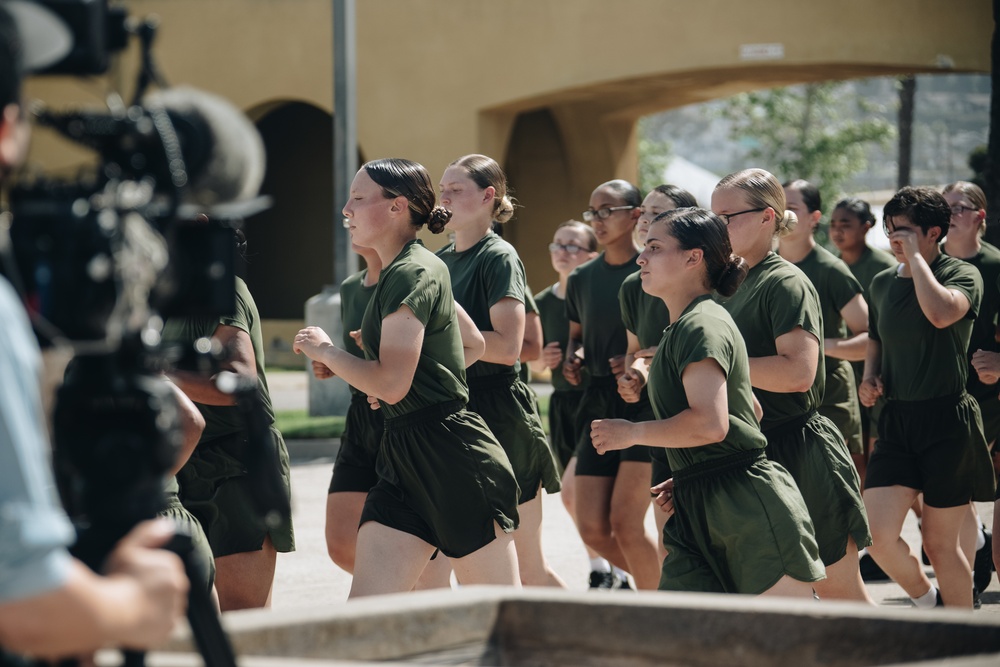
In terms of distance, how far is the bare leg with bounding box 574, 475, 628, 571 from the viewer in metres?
7.00

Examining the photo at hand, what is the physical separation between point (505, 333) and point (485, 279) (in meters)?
0.29

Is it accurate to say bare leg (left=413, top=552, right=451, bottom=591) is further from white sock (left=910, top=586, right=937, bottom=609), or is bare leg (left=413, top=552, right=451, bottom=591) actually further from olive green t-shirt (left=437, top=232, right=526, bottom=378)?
white sock (left=910, top=586, right=937, bottom=609)

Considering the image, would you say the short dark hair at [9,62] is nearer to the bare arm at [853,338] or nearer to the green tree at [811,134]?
the bare arm at [853,338]

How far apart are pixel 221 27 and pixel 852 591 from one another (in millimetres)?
16235

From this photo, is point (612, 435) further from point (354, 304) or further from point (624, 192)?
point (624, 192)

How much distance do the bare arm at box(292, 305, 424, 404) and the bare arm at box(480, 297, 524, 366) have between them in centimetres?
113

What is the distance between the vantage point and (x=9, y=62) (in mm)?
1946

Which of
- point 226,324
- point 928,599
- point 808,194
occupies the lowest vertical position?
point 928,599

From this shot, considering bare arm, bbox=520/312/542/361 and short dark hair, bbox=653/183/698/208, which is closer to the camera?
short dark hair, bbox=653/183/698/208

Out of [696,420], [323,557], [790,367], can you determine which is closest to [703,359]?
[696,420]

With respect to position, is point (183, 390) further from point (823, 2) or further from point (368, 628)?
point (823, 2)

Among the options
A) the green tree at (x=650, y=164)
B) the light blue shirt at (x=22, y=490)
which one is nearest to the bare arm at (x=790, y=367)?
the light blue shirt at (x=22, y=490)

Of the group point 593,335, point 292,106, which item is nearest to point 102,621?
point 593,335

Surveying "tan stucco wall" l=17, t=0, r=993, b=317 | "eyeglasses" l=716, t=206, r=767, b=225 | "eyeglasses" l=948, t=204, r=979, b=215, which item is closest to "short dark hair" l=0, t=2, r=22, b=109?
"eyeglasses" l=716, t=206, r=767, b=225
